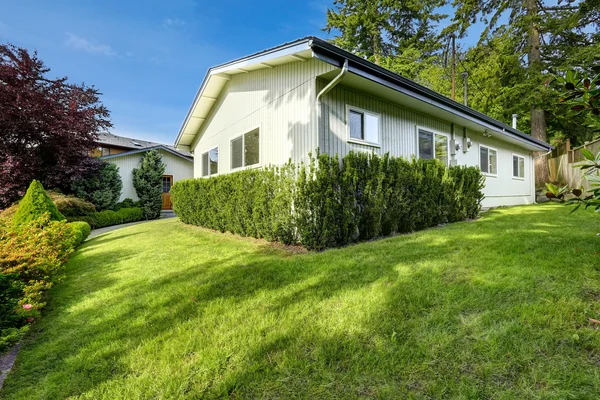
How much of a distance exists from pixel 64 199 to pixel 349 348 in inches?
503

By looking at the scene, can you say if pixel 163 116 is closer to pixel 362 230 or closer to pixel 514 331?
pixel 362 230

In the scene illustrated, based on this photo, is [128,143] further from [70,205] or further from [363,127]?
[363,127]

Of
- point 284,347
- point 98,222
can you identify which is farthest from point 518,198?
point 98,222

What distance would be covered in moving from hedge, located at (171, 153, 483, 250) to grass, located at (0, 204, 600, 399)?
1.34 metres

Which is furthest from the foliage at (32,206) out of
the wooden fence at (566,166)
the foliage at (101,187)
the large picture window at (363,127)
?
the wooden fence at (566,166)

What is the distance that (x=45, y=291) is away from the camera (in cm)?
397

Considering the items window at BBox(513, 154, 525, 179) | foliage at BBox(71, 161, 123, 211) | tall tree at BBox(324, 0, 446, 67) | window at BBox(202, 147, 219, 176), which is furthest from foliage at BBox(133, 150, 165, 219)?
window at BBox(513, 154, 525, 179)

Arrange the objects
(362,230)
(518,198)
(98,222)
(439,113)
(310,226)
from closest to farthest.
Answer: (310,226) < (362,230) < (439,113) < (98,222) < (518,198)

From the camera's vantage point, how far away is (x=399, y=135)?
7859 millimetres

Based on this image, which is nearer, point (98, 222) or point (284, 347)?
point (284, 347)

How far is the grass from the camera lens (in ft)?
5.63

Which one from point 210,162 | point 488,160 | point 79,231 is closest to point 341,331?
point 79,231

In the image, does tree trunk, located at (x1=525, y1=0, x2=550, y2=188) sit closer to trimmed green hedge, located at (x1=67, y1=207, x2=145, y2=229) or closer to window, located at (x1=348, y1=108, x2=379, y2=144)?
window, located at (x1=348, y1=108, x2=379, y2=144)

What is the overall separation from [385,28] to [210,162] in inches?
747
